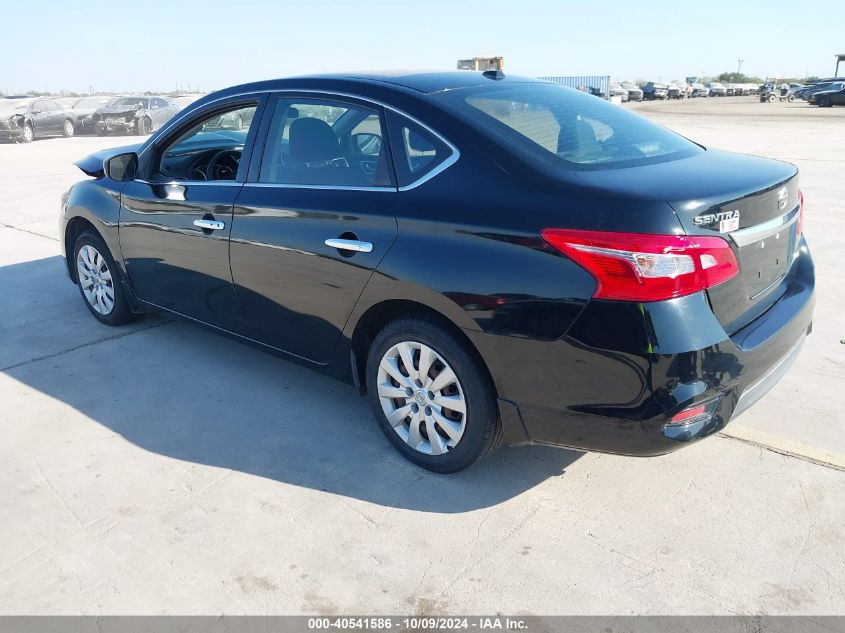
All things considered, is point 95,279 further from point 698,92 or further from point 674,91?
point 698,92

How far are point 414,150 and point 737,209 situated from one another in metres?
1.34

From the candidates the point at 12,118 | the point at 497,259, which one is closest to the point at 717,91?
the point at 12,118

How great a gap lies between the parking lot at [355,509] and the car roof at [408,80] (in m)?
1.71

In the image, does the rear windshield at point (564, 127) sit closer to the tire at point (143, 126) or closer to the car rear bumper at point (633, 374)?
the car rear bumper at point (633, 374)

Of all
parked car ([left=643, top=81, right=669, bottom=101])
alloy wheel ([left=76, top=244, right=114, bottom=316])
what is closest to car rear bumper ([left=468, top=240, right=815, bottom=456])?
alloy wheel ([left=76, top=244, right=114, bottom=316])

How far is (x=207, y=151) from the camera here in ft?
16.4

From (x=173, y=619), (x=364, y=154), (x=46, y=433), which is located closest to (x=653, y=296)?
(x=364, y=154)

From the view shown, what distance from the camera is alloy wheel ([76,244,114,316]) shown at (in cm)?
515

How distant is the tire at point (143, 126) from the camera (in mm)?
23719

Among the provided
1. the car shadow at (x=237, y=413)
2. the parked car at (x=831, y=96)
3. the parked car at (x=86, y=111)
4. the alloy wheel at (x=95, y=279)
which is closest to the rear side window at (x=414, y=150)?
the car shadow at (x=237, y=413)

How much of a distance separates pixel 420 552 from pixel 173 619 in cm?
92

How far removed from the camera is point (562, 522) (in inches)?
117

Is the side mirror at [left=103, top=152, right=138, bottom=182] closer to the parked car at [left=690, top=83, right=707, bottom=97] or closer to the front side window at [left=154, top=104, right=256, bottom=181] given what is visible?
the front side window at [left=154, top=104, right=256, bottom=181]

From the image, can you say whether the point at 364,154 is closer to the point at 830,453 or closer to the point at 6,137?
the point at 830,453
